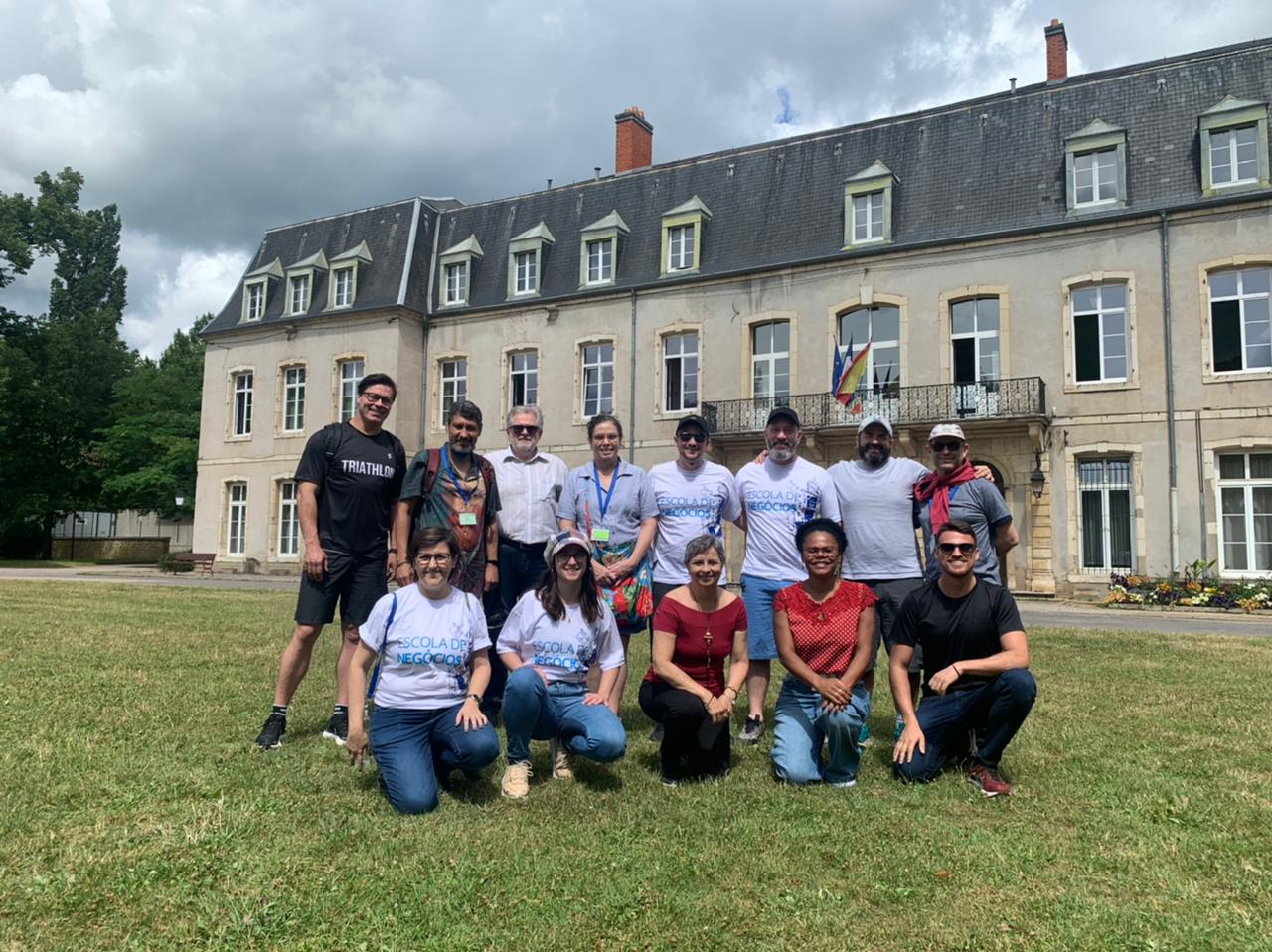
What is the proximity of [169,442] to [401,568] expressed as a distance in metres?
35.1

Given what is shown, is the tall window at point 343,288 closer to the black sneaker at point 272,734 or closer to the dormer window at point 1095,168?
the dormer window at point 1095,168

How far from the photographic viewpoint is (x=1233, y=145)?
17500 mm

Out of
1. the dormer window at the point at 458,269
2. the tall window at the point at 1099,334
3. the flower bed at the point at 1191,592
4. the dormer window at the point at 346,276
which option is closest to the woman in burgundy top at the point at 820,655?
the flower bed at the point at 1191,592

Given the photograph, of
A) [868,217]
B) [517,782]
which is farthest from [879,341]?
[517,782]

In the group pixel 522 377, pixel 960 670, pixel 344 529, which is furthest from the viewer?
pixel 522 377

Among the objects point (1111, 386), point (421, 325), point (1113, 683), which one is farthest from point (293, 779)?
point (421, 325)

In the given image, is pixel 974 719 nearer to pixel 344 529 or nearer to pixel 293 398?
pixel 344 529

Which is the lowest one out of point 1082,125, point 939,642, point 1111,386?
point 939,642

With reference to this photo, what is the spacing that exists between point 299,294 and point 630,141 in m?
11.9

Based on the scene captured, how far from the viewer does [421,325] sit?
88.6 ft

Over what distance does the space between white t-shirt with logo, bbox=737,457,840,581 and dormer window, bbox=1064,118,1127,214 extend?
16.7 m

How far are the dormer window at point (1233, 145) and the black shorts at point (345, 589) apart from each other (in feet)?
62.0

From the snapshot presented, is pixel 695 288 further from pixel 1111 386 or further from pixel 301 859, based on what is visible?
pixel 301 859

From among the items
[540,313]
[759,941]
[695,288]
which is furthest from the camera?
[540,313]
